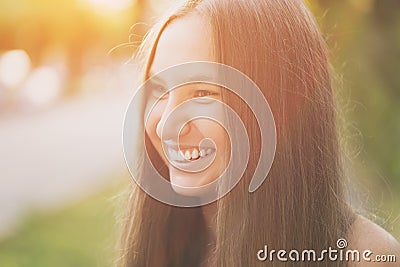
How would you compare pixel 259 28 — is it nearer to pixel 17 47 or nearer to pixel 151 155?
pixel 151 155

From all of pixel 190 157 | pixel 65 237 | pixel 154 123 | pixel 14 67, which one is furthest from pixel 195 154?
pixel 14 67

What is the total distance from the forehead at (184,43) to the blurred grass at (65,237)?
0.38 meters

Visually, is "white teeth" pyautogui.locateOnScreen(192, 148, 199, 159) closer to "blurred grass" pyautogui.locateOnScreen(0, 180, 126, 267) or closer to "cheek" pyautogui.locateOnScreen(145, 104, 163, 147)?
"cheek" pyautogui.locateOnScreen(145, 104, 163, 147)

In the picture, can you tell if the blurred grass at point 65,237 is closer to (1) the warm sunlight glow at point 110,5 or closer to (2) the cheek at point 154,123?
(2) the cheek at point 154,123

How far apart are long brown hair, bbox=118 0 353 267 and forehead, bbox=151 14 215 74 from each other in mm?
17

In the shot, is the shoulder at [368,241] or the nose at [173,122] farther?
the shoulder at [368,241]

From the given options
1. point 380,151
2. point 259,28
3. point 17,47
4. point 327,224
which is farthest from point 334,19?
point 17,47

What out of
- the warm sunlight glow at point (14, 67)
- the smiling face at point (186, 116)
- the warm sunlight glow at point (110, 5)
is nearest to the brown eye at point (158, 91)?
the smiling face at point (186, 116)

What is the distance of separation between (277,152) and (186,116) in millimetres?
260

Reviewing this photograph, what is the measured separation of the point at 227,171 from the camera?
2031 mm

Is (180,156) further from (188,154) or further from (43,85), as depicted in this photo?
(43,85)

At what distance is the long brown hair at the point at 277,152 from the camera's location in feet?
6.63

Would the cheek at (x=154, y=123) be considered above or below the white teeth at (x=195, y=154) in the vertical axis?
above

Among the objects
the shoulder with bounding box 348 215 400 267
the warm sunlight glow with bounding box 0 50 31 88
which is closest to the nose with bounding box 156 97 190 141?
the warm sunlight glow with bounding box 0 50 31 88
